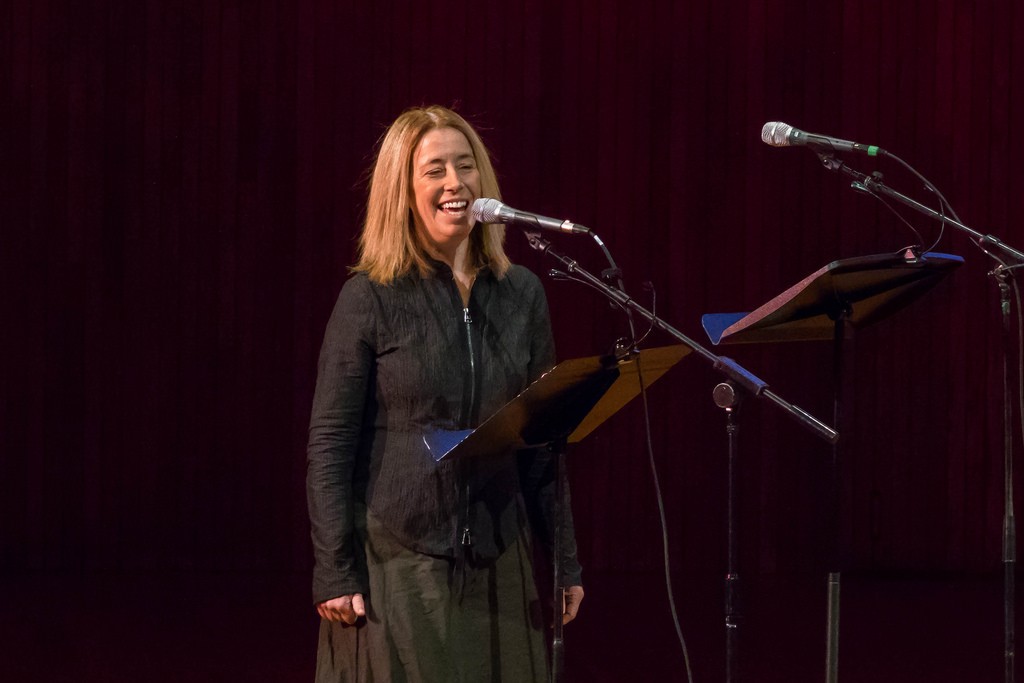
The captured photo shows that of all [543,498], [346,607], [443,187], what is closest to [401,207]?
[443,187]

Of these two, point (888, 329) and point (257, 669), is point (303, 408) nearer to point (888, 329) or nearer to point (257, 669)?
point (257, 669)

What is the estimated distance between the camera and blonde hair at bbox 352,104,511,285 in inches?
81.2

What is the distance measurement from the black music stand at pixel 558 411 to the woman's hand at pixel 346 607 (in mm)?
266

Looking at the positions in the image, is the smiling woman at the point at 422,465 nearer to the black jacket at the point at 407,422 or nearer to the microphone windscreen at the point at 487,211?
the black jacket at the point at 407,422

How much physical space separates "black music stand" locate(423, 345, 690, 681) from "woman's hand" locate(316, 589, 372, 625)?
0.27m

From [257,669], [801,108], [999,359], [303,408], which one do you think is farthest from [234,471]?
[999,359]

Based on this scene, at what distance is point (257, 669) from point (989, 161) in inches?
126

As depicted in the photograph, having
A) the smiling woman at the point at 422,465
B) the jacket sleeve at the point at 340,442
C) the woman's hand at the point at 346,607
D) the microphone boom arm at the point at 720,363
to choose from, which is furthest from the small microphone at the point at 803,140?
the woman's hand at the point at 346,607

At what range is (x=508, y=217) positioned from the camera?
6.28 feet

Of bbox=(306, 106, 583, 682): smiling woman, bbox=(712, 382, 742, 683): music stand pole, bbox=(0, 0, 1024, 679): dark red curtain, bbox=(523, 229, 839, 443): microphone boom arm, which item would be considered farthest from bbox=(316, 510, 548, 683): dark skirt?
bbox=(0, 0, 1024, 679): dark red curtain

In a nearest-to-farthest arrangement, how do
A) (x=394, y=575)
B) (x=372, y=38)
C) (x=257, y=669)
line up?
1. (x=394, y=575)
2. (x=257, y=669)
3. (x=372, y=38)

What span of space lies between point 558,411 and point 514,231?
2831 millimetres

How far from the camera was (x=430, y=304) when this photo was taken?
205 centimetres

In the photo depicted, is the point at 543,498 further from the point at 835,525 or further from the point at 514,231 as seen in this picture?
the point at 514,231
